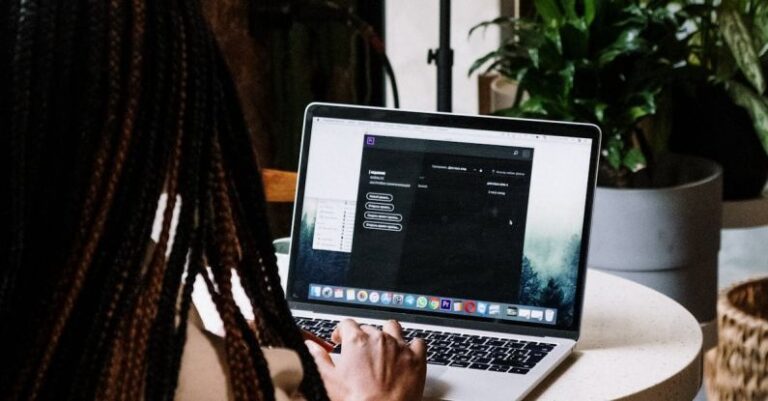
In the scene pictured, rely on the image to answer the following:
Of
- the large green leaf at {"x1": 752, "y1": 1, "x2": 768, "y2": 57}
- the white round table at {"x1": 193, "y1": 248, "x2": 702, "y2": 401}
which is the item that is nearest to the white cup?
the white round table at {"x1": 193, "y1": 248, "x2": 702, "y2": 401}

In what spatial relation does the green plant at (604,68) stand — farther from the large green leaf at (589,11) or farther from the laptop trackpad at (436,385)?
the laptop trackpad at (436,385)

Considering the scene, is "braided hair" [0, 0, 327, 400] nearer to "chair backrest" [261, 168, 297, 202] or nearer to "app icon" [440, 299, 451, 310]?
"app icon" [440, 299, 451, 310]

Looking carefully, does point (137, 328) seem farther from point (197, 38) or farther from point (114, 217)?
point (197, 38)

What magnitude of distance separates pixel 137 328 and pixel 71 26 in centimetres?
18

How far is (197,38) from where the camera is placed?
0.69 meters

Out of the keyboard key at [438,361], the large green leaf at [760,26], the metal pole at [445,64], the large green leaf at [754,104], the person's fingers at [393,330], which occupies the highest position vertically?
the large green leaf at [760,26]

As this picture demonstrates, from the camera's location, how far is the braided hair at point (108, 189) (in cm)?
65

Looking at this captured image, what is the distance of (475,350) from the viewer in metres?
1.15

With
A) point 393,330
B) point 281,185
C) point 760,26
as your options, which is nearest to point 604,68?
point 760,26

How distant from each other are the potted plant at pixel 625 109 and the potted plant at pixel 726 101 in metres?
0.10

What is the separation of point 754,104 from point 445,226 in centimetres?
109

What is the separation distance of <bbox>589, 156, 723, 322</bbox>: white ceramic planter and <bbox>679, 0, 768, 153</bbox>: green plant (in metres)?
0.13

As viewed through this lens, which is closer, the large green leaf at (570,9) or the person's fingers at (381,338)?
the person's fingers at (381,338)

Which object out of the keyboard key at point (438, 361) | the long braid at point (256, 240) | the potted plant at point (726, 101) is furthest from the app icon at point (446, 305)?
the potted plant at point (726, 101)
